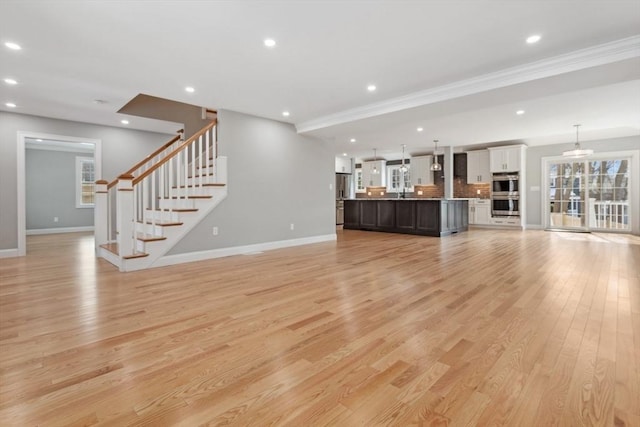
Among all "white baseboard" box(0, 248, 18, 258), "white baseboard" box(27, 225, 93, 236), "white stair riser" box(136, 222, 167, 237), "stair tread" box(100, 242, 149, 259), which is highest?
"white stair riser" box(136, 222, 167, 237)

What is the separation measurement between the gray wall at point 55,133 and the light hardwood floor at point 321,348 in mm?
Answer: 2130

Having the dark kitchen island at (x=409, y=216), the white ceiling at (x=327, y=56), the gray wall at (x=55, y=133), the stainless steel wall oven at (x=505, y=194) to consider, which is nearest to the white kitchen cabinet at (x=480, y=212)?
the stainless steel wall oven at (x=505, y=194)

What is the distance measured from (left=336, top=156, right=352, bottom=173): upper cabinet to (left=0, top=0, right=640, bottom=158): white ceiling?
21.1 feet

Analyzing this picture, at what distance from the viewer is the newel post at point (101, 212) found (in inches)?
211

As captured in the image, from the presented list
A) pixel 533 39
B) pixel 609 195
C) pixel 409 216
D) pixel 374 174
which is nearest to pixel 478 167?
pixel 609 195

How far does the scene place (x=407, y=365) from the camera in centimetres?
179

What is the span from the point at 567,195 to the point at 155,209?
1091 centimetres

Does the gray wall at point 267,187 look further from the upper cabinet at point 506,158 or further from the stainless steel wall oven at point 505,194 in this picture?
the stainless steel wall oven at point 505,194

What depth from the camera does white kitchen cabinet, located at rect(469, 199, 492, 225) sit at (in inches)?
409

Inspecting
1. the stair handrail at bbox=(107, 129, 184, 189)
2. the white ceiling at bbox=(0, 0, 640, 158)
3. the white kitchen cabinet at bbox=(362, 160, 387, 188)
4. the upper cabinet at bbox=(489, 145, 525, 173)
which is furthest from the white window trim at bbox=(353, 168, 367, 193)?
the stair handrail at bbox=(107, 129, 184, 189)

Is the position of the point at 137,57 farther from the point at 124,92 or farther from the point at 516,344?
the point at 516,344

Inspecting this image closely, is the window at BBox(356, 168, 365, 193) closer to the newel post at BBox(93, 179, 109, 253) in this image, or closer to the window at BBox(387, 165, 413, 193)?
the window at BBox(387, 165, 413, 193)

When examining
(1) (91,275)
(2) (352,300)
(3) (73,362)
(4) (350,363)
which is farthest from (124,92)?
(4) (350,363)

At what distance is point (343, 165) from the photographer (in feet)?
40.8
